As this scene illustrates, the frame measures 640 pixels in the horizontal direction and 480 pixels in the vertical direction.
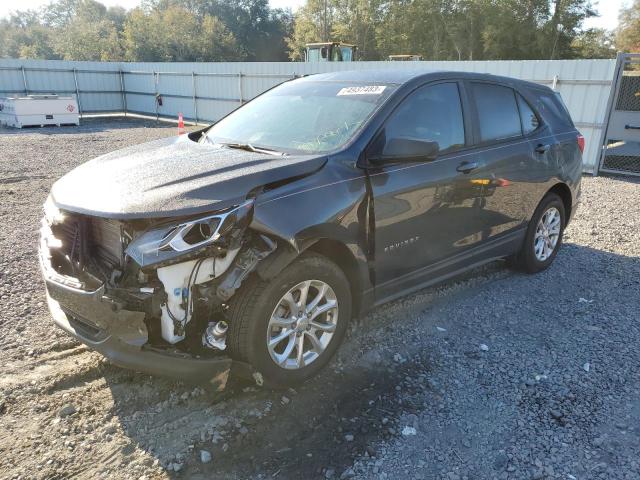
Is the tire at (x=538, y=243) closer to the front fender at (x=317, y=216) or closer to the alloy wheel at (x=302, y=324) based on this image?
the front fender at (x=317, y=216)

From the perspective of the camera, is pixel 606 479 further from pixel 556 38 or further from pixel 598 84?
pixel 556 38

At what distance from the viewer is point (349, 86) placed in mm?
3986

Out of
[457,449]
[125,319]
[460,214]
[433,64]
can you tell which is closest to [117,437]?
[125,319]

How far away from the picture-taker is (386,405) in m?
3.11

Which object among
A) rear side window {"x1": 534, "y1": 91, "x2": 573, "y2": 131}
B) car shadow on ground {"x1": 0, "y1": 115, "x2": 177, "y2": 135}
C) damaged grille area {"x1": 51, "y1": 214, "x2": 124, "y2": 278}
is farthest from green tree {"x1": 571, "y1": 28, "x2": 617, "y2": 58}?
damaged grille area {"x1": 51, "y1": 214, "x2": 124, "y2": 278}

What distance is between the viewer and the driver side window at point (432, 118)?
12.0 ft

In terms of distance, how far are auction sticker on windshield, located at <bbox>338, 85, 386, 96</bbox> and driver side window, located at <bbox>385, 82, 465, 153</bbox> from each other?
0.22 metres

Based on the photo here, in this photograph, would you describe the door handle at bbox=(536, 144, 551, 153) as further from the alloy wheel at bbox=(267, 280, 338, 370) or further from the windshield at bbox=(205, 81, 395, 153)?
the alloy wheel at bbox=(267, 280, 338, 370)

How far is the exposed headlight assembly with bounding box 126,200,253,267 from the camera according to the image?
8.52 ft

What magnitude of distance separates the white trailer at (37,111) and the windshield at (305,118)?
705 inches

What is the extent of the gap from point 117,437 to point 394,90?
2.84m

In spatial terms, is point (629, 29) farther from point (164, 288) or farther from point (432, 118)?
point (164, 288)

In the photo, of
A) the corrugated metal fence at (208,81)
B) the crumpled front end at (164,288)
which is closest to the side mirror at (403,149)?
the crumpled front end at (164,288)

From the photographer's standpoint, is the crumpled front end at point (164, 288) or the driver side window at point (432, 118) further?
the driver side window at point (432, 118)
